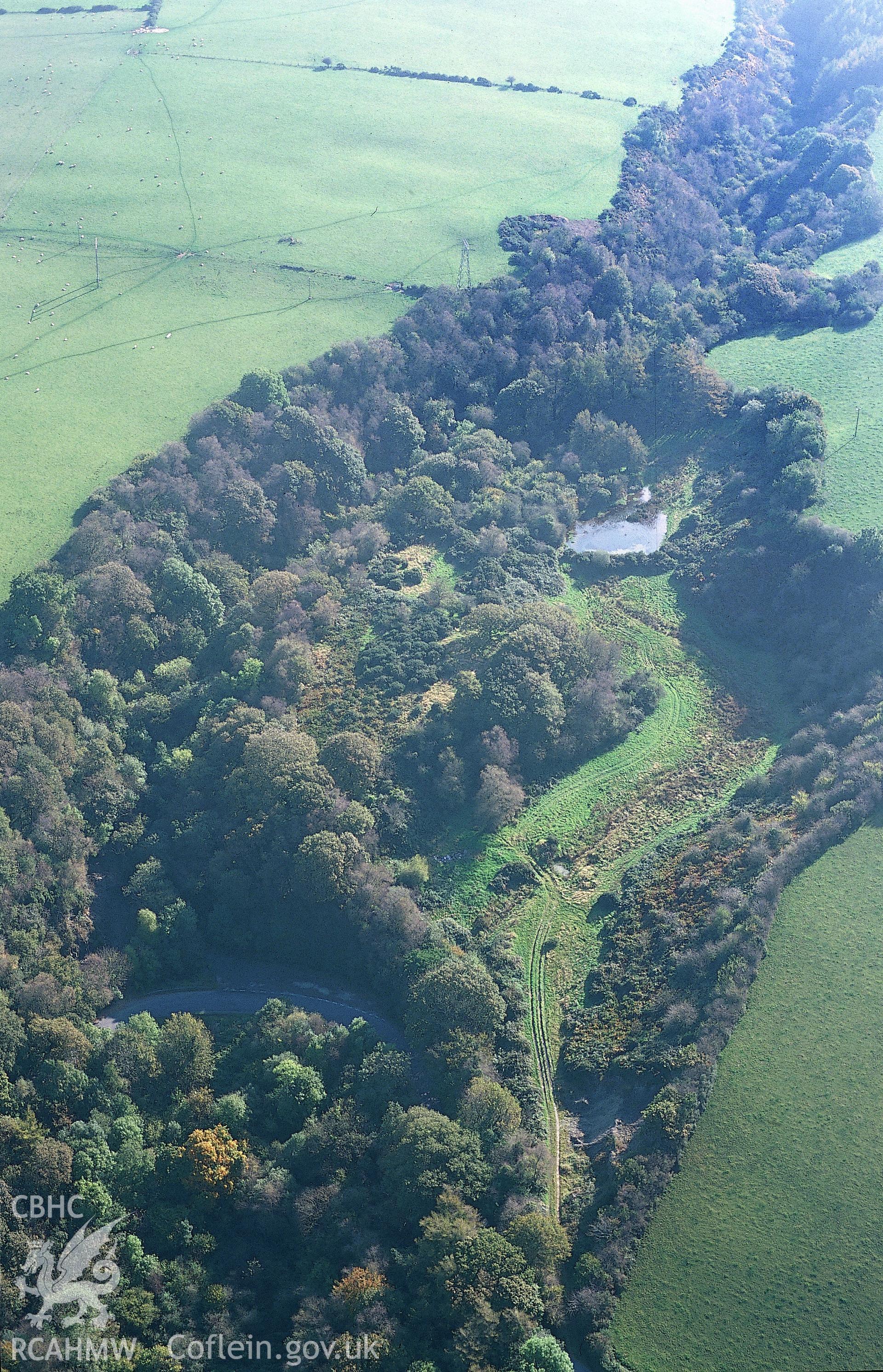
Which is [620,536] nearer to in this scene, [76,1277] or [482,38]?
[76,1277]

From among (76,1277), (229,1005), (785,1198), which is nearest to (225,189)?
(229,1005)

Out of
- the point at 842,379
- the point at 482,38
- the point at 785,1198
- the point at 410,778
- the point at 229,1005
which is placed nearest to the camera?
the point at 785,1198

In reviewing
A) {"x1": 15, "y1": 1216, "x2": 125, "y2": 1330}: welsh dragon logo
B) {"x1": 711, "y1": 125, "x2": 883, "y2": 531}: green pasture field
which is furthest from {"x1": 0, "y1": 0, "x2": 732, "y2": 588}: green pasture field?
{"x1": 15, "y1": 1216, "x2": 125, "y2": 1330}: welsh dragon logo

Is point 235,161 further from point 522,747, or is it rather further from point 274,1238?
point 274,1238

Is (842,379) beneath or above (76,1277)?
above

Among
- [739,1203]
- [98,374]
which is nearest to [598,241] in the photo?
[98,374]

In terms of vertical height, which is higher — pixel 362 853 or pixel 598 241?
pixel 598 241

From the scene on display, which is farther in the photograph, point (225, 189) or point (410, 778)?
point (225, 189)

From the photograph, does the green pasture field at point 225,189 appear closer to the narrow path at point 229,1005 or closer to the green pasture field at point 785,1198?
the narrow path at point 229,1005
